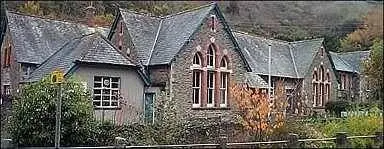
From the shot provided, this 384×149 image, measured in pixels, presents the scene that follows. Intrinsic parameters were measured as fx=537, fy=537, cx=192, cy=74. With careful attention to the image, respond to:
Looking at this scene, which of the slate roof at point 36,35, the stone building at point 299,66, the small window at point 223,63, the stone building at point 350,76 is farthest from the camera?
the stone building at point 350,76

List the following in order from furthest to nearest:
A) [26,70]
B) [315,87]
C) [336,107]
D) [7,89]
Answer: [315,87], [336,107], [7,89], [26,70]

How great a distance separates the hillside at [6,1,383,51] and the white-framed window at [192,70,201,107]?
3373cm

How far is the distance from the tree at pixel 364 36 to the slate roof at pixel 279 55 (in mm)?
31450

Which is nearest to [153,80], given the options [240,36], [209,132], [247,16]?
[209,132]

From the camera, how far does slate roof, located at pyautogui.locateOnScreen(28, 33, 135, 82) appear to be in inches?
1088

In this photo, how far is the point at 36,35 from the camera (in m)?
38.8

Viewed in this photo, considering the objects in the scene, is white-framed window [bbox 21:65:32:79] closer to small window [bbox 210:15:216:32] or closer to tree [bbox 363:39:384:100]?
small window [bbox 210:15:216:32]

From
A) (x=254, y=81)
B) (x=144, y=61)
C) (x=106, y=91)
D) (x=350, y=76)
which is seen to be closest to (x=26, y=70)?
(x=144, y=61)

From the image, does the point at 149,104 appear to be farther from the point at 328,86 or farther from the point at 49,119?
the point at 328,86

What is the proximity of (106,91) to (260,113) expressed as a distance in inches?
342

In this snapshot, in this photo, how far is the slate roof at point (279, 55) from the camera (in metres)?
42.5

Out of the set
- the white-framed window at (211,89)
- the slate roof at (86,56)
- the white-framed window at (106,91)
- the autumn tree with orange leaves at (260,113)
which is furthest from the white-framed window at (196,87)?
the white-framed window at (106,91)

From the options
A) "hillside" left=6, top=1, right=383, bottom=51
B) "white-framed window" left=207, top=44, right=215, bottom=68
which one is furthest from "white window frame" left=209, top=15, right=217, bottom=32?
"hillside" left=6, top=1, right=383, bottom=51

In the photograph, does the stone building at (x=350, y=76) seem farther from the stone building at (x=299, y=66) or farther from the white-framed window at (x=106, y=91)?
the white-framed window at (x=106, y=91)
